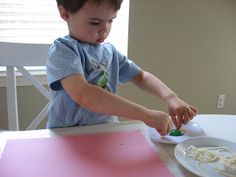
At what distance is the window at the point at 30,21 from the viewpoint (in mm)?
1680

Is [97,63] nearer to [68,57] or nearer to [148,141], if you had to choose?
[68,57]

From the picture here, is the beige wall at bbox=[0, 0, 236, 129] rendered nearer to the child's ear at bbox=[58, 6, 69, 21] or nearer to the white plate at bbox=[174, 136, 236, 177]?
the child's ear at bbox=[58, 6, 69, 21]

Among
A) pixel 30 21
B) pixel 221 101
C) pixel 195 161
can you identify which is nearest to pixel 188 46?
pixel 221 101

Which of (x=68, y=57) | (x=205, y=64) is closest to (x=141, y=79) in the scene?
(x=68, y=57)

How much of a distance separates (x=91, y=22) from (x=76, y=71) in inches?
5.6

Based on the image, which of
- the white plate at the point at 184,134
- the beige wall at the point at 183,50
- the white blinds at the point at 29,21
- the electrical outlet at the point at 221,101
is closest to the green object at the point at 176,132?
the white plate at the point at 184,134

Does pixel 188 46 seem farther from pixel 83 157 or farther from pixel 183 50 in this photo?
pixel 83 157

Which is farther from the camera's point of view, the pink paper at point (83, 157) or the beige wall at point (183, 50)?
the beige wall at point (183, 50)

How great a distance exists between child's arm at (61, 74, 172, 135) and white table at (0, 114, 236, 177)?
6 cm

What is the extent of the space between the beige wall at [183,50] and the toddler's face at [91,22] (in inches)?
37.9

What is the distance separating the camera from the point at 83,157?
2.19ft

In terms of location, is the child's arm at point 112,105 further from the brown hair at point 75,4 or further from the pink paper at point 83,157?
the brown hair at point 75,4

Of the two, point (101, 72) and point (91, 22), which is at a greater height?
point (91, 22)

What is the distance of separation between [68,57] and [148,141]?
1.02ft
